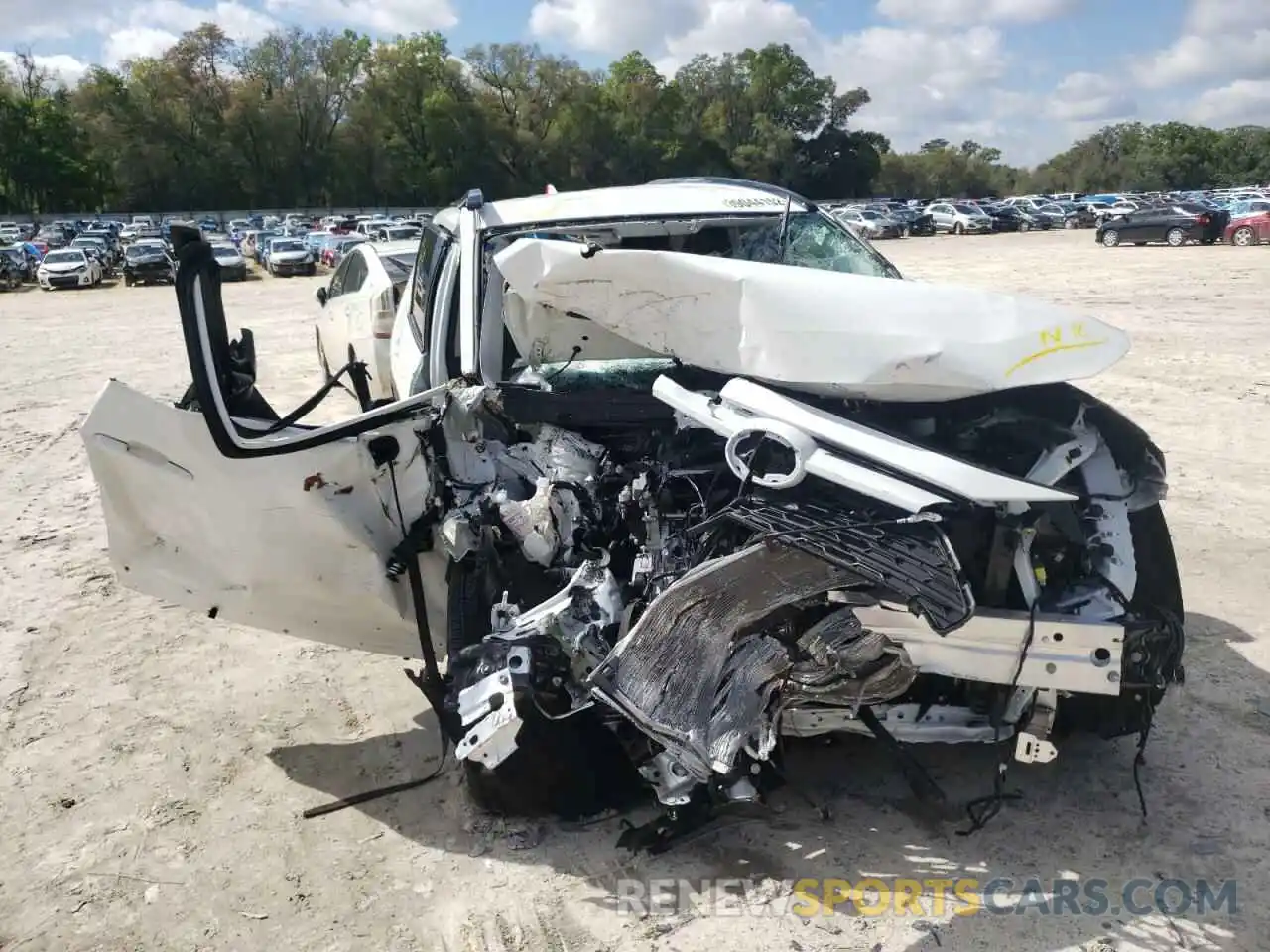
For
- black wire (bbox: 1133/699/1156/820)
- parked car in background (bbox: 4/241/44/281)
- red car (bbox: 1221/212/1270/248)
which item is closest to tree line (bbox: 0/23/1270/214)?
parked car in background (bbox: 4/241/44/281)

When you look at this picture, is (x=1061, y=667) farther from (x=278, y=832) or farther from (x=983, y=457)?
(x=278, y=832)

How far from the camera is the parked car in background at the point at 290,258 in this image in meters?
30.0

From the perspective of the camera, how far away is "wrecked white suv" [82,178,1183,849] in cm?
266

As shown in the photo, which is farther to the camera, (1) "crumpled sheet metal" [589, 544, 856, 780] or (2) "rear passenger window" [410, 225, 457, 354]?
(2) "rear passenger window" [410, 225, 457, 354]

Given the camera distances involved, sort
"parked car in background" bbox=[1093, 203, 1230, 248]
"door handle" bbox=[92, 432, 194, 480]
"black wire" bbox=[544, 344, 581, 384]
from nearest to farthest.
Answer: "door handle" bbox=[92, 432, 194, 480], "black wire" bbox=[544, 344, 581, 384], "parked car in background" bbox=[1093, 203, 1230, 248]

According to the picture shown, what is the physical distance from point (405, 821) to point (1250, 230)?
33673 mm

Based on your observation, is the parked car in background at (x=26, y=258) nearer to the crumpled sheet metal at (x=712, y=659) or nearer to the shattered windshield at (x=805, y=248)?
the shattered windshield at (x=805, y=248)

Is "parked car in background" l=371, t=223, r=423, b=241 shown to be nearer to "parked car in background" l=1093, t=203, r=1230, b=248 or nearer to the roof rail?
"parked car in background" l=1093, t=203, r=1230, b=248

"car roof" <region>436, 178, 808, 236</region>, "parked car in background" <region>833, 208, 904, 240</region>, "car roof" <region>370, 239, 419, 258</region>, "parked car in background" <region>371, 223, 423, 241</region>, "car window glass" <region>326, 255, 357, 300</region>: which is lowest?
"car window glass" <region>326, 255, 357, 300</region>

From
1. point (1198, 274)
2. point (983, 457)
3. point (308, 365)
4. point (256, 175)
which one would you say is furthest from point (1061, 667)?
point (256, 175)

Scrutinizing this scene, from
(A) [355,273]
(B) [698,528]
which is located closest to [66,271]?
(A) [355,273]

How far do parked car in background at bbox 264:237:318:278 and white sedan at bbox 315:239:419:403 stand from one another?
22.4 m

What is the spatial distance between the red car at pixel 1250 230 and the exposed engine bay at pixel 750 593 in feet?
104

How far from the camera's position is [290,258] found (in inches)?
1184
